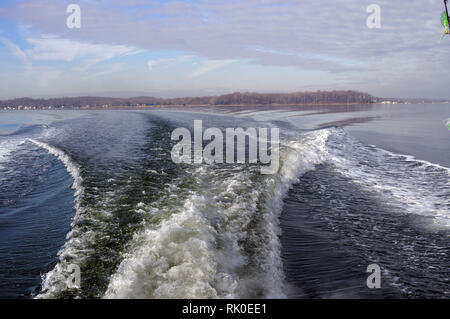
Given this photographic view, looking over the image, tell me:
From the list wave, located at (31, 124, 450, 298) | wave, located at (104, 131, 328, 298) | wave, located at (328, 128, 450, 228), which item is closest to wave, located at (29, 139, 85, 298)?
wave, located at (31, 124, 450, 298)

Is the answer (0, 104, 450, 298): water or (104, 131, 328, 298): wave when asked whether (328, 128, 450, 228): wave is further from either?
(104, 131, 328, 298): wave

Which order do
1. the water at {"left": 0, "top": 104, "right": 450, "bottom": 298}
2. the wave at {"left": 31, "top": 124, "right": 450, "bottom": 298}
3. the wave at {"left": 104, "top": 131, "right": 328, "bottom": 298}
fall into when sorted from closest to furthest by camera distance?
the wave at {"left": 104, "top": 131, "right": 328, "bottom": 298} → the wave at {"left": 31, "top": 124, "right": 450, "bottom": 298} → the water at {"left": 0, "top": 104, "right": 450, "bottom": 298}

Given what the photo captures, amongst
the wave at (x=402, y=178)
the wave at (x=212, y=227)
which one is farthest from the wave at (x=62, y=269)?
the wave at (x=402, y=178)

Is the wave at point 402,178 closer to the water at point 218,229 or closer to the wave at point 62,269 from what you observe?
the water at point 218,229

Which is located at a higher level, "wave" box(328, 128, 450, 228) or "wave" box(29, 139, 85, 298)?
"wave" box(328, 128, 450, 228)

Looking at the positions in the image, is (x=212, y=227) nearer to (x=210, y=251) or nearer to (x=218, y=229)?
(x=218, y=229)

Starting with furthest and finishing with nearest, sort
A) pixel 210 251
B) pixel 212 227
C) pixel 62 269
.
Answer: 1. pixel 212 227
2. pixel 210 251
3. pixel 62 269

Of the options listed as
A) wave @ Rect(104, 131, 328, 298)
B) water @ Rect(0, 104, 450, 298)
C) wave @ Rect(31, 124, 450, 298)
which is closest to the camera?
wave @ Rect(104, 131, 328, 298)

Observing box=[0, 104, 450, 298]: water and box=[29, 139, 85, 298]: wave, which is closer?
box=[29, 139, 85, 298]: wave

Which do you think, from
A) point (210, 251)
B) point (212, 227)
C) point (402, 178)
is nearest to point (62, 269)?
point (210, 251)

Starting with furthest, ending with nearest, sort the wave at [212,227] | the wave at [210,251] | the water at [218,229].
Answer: the water at [218,229], the wave at [212,227], the wave at [210,251]
